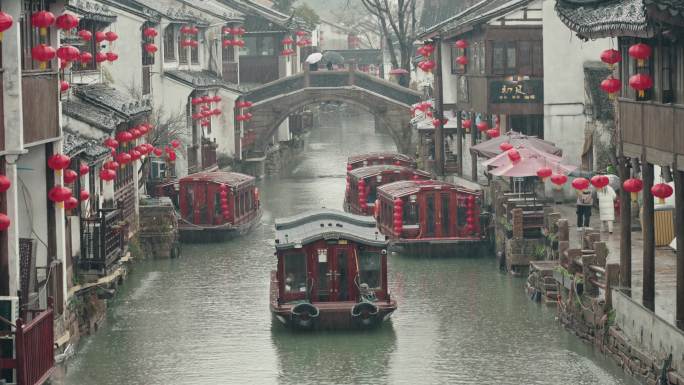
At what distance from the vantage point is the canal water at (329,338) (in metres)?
29.2

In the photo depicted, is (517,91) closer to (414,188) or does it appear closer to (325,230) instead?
(414,188)

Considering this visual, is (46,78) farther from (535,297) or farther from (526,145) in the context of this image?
(526,145)

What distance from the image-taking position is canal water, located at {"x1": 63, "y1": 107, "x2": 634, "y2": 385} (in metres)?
29.2

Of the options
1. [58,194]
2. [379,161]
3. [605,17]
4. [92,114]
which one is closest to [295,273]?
[92,114]

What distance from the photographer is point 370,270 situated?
33406mm

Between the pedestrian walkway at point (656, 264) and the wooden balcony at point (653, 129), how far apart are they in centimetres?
292

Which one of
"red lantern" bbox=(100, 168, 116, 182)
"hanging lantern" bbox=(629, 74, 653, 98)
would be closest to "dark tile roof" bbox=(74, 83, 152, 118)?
"red lantern" bbox=(100, 168, 116, 182)

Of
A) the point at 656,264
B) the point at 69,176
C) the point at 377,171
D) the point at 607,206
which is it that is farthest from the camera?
the point at 377,171

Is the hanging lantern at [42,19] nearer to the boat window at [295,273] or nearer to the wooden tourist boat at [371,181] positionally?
the boat window at [295,273]

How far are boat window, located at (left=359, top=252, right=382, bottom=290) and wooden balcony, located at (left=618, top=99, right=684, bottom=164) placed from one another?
715 cm

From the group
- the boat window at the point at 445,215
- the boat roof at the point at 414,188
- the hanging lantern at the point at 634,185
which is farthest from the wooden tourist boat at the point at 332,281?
the boat roof at the point at 414,188

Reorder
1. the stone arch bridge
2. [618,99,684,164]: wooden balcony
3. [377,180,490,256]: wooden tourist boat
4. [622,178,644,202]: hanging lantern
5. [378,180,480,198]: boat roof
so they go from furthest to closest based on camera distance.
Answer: the stone arch bridge < [378,180,480,198]: boat roof < [377,180,490,256]: wooden tourist boat < [622,178,644,202]: hanging lantern < [618,99,684,164]: wooden balcony

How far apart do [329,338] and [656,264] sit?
7619mm

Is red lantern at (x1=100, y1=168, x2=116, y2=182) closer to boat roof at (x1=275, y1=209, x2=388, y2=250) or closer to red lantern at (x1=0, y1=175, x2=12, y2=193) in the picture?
boat roof at (x1=275, y1=209, x2=388, y2=250)
